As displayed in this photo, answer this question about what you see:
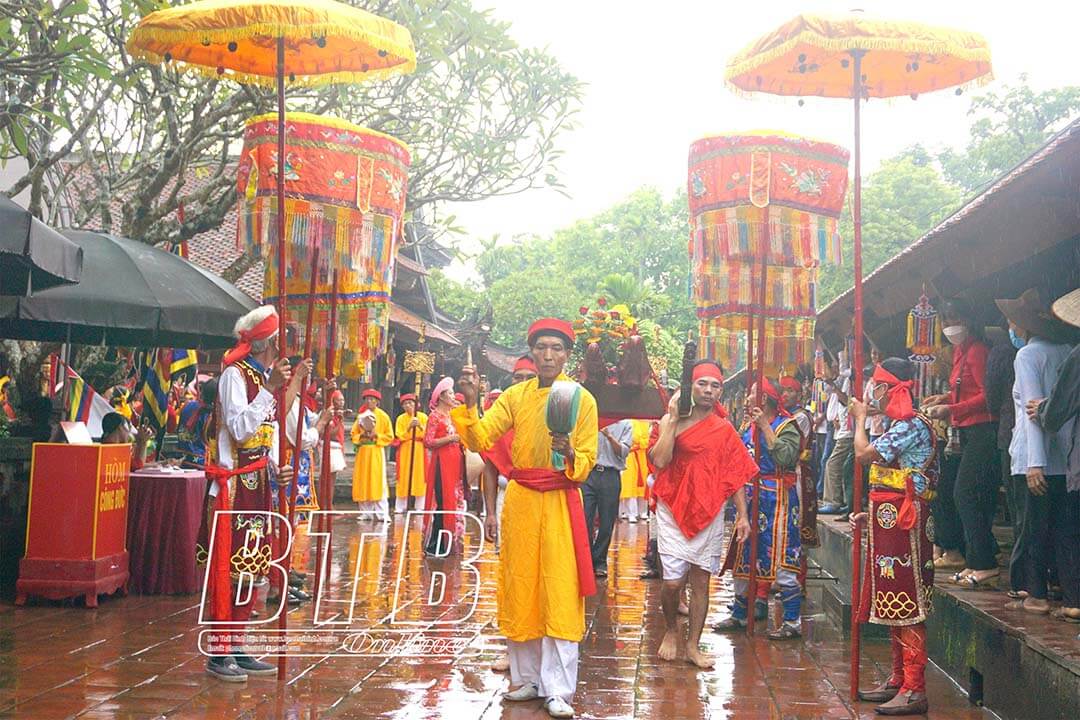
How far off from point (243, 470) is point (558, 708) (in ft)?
7.33

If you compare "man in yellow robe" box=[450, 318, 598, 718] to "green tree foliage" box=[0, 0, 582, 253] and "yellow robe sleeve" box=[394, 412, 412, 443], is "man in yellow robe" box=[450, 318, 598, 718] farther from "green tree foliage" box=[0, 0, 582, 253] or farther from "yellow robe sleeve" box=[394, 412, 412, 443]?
"yellow robe sleeve" box=[394, 412, 412, 443]

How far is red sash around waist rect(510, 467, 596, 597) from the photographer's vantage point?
6.14m

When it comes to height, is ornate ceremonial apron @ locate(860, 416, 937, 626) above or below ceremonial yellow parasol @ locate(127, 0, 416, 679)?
below

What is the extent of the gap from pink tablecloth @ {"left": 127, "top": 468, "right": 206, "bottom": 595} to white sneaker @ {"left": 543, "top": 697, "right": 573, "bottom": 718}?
4512mm

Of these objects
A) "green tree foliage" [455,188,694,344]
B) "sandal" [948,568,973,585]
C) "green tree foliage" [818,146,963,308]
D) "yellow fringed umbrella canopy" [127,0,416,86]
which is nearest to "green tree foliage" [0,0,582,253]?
"yellow fringed umbrella canopy" [127,0,416,86]

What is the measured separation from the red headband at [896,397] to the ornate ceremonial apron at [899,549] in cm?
9

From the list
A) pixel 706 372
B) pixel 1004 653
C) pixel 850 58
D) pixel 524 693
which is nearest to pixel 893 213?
pixel 850 58

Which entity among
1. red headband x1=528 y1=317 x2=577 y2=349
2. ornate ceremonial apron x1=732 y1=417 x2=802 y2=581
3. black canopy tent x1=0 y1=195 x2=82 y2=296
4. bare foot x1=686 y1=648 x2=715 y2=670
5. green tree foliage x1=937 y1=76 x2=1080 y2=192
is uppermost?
green tree foliage x1=937 y1=76 x2=1080 y2=192

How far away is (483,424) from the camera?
6.34 m

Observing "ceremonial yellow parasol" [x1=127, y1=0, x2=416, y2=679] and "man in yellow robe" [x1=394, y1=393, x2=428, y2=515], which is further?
"man in yellow robe" [x1=394, y1=393, x2=428, y2=515]

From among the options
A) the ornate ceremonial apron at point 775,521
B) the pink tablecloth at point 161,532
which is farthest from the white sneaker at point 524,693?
the pink tablecloth at point 161,532

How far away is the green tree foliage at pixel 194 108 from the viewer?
284 inches

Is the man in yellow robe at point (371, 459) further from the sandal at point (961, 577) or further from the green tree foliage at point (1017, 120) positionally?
the green tree foliage at point (1017, 120)

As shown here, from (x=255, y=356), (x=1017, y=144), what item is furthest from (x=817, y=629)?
(x=1017, y=144)
